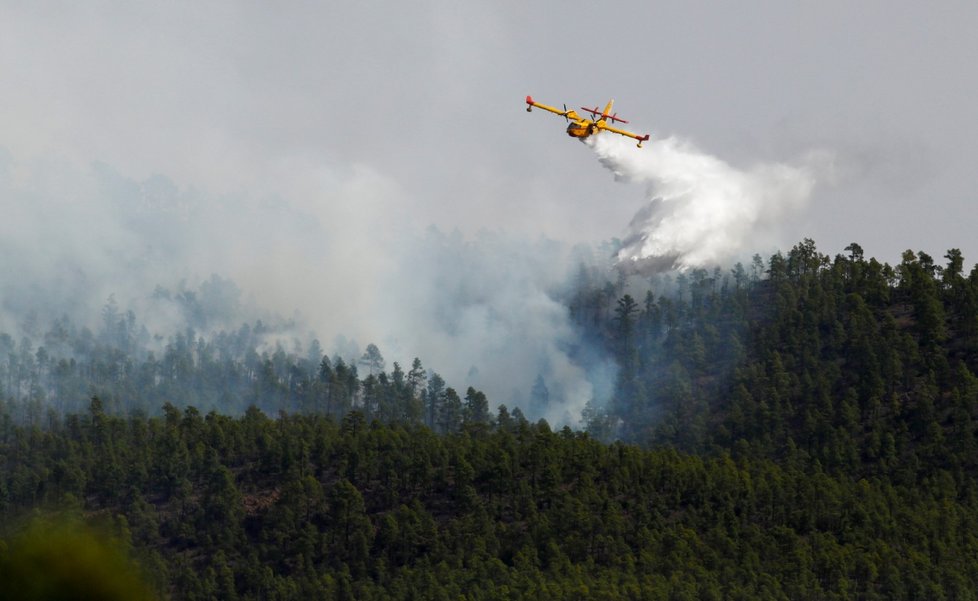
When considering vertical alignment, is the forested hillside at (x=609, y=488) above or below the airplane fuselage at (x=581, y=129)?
below

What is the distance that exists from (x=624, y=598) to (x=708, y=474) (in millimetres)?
28593

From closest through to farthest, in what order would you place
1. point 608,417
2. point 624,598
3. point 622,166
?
point 624,598 → point 622,166 → point 608,417

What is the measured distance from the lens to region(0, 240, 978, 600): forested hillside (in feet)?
432

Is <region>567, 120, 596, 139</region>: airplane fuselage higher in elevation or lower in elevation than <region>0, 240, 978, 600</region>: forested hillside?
higher

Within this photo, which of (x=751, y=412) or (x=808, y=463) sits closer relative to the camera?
(x=808, y=463)

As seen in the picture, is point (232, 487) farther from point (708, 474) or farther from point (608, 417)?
point (608, 417)

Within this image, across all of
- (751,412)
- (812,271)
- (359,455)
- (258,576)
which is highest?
(812,271)

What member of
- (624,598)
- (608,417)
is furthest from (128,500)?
(608,417)

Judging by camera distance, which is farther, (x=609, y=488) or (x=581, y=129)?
(x=609, y=488)

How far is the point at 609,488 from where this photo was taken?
147625 millimetres

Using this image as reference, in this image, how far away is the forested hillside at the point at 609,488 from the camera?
432 feet

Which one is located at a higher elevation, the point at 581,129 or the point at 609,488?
the point at 581,129

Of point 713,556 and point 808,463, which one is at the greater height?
point 808,463

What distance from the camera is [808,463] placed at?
16150 cm
